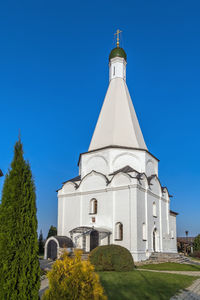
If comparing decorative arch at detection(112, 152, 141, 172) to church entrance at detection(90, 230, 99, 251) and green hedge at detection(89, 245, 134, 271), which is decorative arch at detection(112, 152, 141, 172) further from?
green hedge at detection(89, 245, 134, 271)

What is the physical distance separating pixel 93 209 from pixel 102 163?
3.79 meters

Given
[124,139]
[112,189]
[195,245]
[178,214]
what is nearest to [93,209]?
[112,189]

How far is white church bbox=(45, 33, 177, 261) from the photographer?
67.1 ft

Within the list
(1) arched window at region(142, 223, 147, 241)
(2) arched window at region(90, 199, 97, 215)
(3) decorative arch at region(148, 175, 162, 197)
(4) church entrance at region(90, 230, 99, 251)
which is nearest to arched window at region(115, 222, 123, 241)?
(4) church entrance at region(90, 230, 99, 251)

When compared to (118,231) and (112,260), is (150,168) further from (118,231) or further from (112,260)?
(112,260)

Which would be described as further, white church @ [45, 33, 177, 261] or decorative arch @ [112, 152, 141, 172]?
decorative arch @ [112, 152, 141, 172]

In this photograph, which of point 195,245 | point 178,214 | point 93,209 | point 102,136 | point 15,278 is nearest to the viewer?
point 15,278

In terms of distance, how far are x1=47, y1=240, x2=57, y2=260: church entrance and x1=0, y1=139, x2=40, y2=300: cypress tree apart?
52.2 feet

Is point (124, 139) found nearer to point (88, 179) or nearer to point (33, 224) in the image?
point (88, 179)

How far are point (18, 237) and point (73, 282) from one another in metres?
1.48

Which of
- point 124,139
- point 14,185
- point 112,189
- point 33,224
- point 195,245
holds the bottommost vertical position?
point 195,245

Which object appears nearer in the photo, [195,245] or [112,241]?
[112,241]

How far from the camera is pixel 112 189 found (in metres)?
21.5

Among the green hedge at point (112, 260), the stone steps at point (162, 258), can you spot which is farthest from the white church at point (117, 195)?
the green hedge at point (112, 260)
